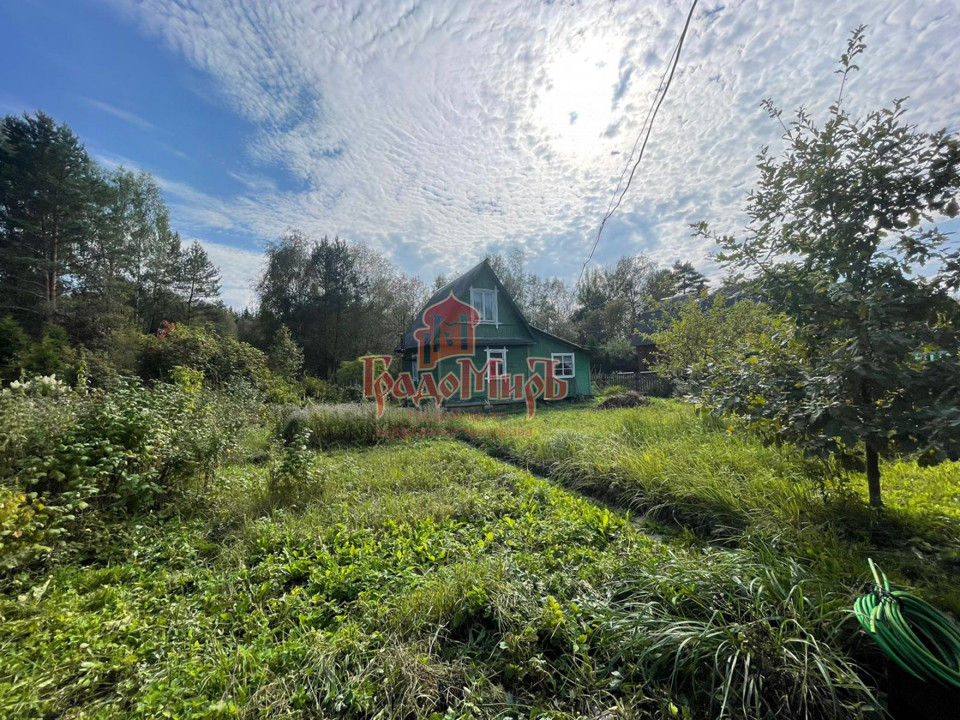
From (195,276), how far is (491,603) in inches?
987

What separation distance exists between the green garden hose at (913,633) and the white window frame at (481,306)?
13355 millimetres

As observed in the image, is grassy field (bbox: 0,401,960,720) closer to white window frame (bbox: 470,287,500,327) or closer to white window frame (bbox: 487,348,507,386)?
white window frame (bbox: 487,348,507,386)

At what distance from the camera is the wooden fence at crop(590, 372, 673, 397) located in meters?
14.8

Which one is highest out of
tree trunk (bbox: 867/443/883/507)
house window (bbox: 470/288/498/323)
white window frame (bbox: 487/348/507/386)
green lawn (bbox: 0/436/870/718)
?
house window (bbox: 470/288/498/323)

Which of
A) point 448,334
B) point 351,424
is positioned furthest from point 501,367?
point 351,424

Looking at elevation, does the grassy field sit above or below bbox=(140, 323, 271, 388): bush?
below

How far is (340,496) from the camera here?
4262 millimetres

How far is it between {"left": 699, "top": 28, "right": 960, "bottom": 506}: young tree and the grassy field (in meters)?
0.83

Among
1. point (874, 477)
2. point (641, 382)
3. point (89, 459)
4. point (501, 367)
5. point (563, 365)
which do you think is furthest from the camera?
point (641, 382)

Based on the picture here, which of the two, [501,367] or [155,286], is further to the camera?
[155,286]

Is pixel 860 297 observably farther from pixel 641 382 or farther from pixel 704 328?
pixel 641 382

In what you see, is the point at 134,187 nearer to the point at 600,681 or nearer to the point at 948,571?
the point at 600,681

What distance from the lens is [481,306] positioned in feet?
48.5

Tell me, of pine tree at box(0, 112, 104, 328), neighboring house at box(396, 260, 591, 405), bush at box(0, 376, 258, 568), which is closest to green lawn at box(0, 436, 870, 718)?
bush at box(0, 376, 258, 568)
